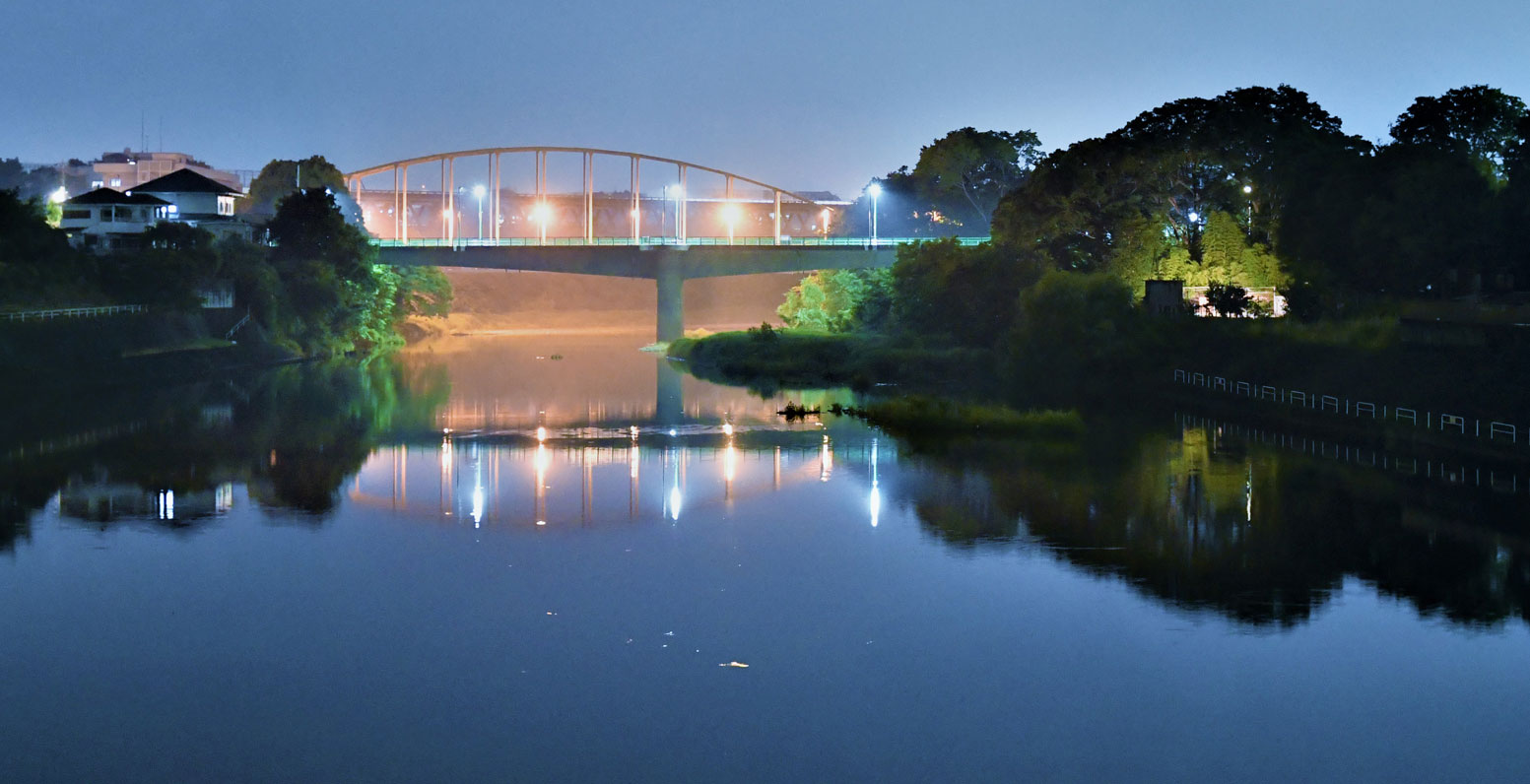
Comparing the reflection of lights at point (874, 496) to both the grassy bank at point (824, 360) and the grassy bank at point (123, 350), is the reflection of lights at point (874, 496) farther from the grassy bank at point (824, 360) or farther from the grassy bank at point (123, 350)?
the grassy bank at point (123, 350)

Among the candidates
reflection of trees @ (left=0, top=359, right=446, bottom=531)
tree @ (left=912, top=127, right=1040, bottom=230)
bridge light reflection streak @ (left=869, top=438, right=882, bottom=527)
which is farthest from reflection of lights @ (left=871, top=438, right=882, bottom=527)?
tree @ (left=912, top=127, right=1040, bottom=230)

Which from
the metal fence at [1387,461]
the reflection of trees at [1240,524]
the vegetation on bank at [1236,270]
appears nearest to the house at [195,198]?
the vegetation on bank at [1236,270]

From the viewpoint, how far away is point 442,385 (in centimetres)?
8962

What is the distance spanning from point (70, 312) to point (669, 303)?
54422 mm

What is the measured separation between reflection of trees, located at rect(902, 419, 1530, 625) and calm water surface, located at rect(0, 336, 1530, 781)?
18cm

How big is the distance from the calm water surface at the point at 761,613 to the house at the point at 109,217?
170 ft

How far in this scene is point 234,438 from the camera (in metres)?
61.2

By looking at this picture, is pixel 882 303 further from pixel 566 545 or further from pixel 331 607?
pixel 331 607

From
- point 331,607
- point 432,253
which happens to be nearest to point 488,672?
point 331,607

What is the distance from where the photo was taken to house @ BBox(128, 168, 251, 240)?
11900cm

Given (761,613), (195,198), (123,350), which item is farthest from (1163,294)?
(195,198)

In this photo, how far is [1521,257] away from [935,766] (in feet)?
194

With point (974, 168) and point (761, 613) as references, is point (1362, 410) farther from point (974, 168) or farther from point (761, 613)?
point (974, 168)

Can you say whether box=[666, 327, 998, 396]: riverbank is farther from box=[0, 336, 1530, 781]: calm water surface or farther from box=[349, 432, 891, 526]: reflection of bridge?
box=[0, 336, 1530, 781]: calm water surface
